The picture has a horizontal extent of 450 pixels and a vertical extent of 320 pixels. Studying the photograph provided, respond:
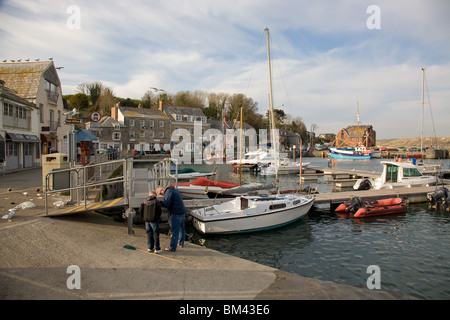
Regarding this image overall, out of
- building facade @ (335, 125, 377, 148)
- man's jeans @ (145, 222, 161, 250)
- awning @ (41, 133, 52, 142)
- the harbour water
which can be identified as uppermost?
building facade @ (335, 125, 377, 148)

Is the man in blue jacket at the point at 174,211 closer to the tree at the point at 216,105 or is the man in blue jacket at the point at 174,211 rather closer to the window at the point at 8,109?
the window at the point at 8,109

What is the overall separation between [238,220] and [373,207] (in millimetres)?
Answer: 9044

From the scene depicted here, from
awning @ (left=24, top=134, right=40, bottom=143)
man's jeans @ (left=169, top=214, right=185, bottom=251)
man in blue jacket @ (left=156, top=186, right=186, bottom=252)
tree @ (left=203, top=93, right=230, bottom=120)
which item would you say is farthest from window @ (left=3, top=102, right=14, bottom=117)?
tree @ (left=203, top=93, right=230, bottom=120)

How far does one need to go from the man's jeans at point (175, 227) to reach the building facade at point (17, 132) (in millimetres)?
23331

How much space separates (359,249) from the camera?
38.5 ft

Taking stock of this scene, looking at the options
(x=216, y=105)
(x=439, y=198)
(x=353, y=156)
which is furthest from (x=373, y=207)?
(x=216, y=105)

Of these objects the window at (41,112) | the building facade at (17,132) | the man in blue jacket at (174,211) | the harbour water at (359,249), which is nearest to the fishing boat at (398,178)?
the harbour water at (359,249)

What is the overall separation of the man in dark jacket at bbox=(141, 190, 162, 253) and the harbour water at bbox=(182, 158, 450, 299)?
13.2 feet

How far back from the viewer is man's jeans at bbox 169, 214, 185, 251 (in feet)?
27.6

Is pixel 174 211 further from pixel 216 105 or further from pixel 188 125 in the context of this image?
pixel 216 105

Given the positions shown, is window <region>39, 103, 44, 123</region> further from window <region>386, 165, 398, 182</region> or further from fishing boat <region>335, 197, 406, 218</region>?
window <region>386, 165, 398, 182</region>

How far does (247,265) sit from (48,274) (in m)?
4.59

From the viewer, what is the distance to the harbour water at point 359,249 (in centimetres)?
911

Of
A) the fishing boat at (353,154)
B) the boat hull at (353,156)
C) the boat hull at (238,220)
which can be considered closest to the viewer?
the boat hull at (238,220)
